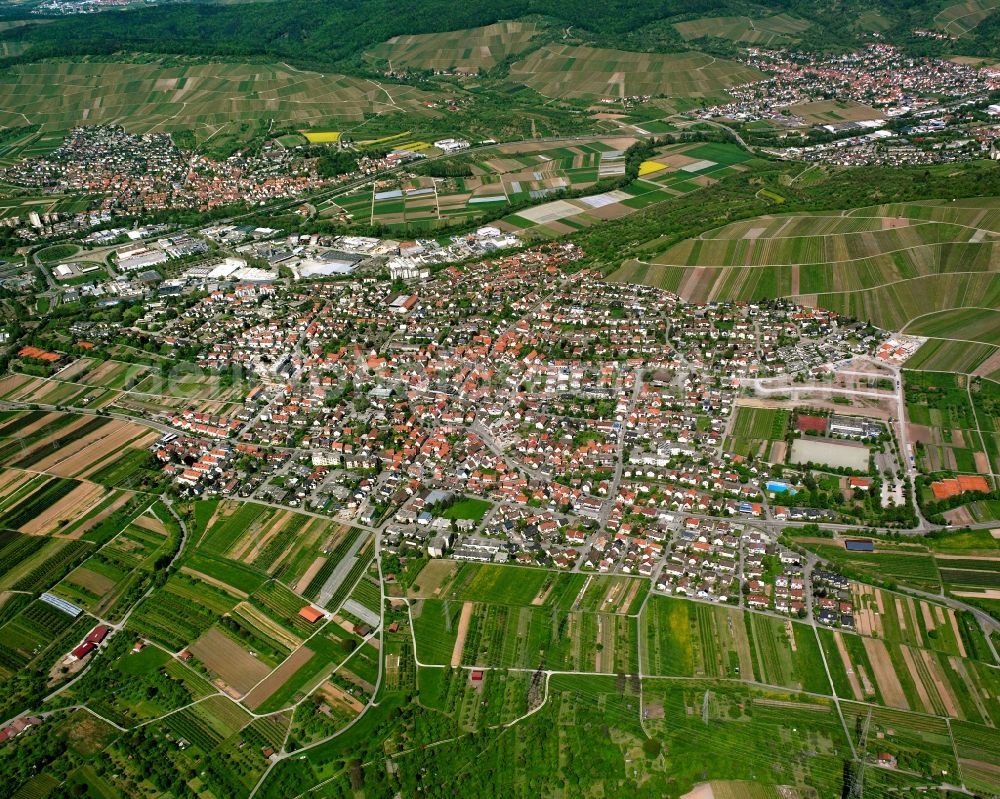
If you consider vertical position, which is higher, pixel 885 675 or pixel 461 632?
pixel 885 675

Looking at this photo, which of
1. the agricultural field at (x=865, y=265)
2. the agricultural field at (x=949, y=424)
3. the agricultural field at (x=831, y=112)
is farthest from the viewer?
the agricultural field at (x=831, y=112)

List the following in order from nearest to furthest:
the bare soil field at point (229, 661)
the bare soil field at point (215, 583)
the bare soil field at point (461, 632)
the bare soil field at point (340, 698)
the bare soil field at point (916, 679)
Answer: the bare soil field at point (916, 679) < the bare soil field at point (340, 698) < the bare soil field at point (229, 661) < the bare soil field at point (461, 632) < the bare soil field at point (215, 583)

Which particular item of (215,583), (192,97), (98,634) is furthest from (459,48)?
(98,634)

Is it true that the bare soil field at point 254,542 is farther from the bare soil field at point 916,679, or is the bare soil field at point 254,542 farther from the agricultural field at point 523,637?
the bare soil field at point 916,679

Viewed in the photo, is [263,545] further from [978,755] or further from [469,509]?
[978,755]

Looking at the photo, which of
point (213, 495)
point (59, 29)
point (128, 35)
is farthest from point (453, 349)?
point (59, 29)

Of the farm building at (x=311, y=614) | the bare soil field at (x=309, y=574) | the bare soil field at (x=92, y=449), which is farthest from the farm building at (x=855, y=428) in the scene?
the bare soil field at (x=92, y=449)
